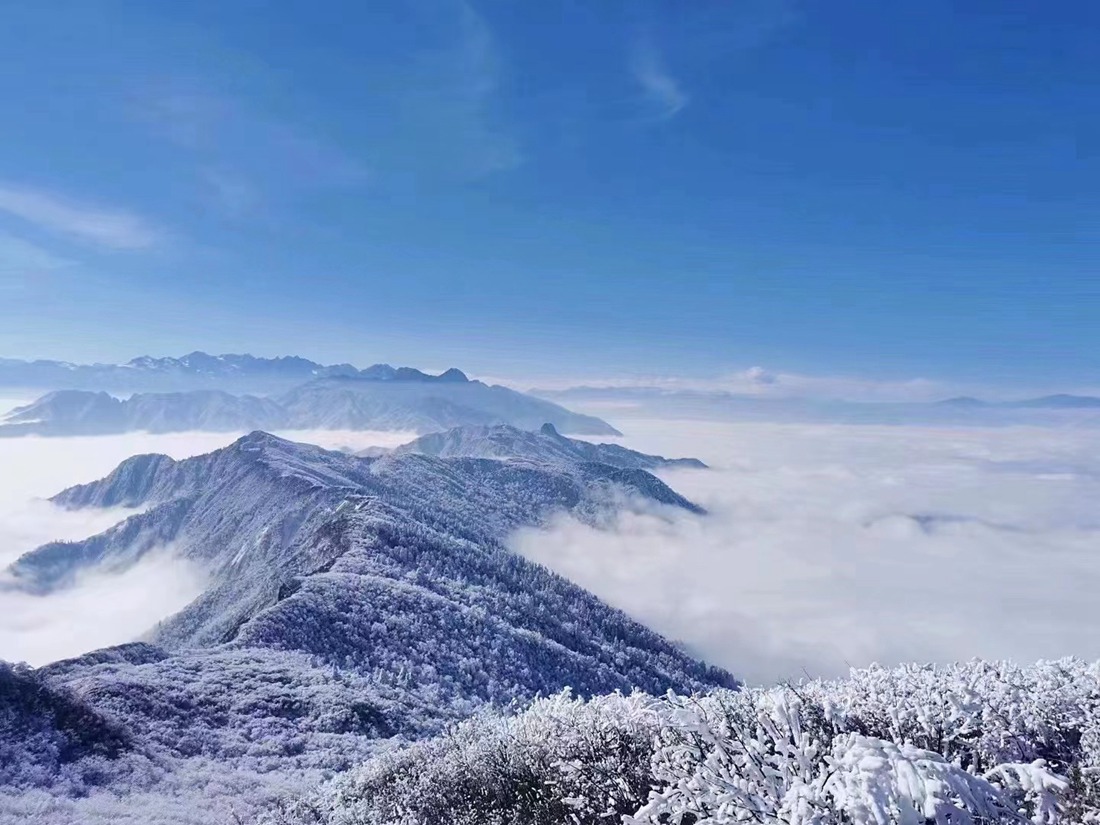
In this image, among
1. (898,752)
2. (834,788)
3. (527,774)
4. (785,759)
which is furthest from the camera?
(527,774)

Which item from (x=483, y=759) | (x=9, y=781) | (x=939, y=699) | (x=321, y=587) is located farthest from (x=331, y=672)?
(x=939, y=699)

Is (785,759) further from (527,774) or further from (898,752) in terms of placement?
(527,774)

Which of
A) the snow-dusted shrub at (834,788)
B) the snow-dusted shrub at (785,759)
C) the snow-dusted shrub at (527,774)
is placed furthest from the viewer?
the snow-dusted shrub at (527,774)

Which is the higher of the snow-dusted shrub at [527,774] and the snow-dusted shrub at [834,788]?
the snow-dusted shrub at [834,788]

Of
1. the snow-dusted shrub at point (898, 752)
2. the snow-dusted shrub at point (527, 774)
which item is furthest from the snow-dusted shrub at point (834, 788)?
the snow-dusted shrub at point (527, 774)

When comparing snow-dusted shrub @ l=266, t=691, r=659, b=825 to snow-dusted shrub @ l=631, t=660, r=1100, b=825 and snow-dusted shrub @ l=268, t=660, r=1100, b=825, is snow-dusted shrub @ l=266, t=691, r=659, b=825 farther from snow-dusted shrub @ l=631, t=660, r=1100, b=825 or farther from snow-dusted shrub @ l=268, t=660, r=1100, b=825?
snow-dusted shrub @ l=631, t=660, r=1100, b=825

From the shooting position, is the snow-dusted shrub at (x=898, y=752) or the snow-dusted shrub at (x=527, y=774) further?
the snow-dusted shrub at (x=527, y=774)

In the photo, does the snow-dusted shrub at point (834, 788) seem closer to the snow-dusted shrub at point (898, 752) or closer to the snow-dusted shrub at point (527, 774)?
the snow-dusted shrub at point (898, 752)

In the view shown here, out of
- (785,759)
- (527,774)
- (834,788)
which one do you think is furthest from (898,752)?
(527,774)

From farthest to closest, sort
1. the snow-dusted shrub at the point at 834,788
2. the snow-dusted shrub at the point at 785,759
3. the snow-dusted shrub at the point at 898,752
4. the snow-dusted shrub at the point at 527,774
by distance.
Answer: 1. the snow-dusted shrub at the point at 527,774
2. the snow-dusted shrub at the point at 785,759
3. the snow-dusted shrub at the point at 898,752
4. the snow-dusted shrub at the point at 834,788

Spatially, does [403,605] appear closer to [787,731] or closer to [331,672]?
[331,672]

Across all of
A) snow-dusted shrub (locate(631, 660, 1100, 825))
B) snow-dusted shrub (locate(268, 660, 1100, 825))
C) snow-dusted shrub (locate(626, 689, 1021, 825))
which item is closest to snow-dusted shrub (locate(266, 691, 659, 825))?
snow-dusted shrub (locate(268, 660, 1100, 825))
